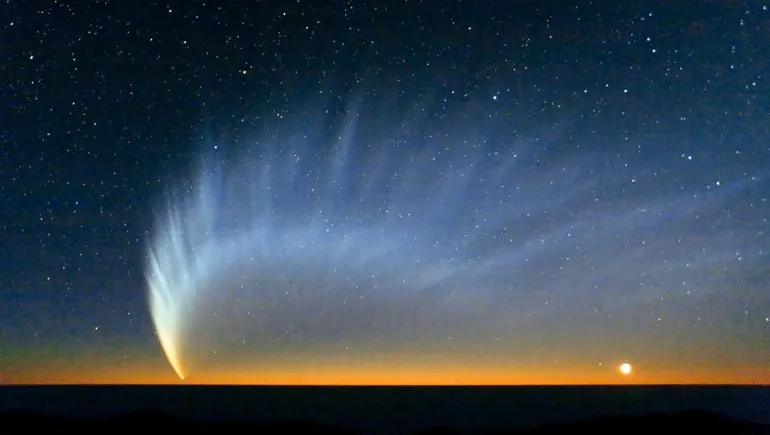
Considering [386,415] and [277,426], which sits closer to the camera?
[277,426]

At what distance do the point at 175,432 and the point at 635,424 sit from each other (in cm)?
1589

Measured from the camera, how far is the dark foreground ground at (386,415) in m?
24.1

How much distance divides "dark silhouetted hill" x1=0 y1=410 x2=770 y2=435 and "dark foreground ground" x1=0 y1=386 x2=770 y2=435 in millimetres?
34

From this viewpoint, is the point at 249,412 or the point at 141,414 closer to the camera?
the point at 141,414

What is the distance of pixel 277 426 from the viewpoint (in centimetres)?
2592

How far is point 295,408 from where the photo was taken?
55000 mm

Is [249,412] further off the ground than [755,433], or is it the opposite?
[249,412]

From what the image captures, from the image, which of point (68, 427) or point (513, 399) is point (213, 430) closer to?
point (68, 427)

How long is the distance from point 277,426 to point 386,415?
23.0 metres

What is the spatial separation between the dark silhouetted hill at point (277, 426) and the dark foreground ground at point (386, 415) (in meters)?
0.03

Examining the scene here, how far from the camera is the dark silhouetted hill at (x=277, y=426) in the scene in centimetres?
2292

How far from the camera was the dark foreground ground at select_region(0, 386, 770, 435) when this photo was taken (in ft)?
79.0

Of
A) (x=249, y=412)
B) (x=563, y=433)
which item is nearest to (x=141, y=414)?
(x=563, y=433)

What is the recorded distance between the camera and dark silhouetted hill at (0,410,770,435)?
2292 centimetres
